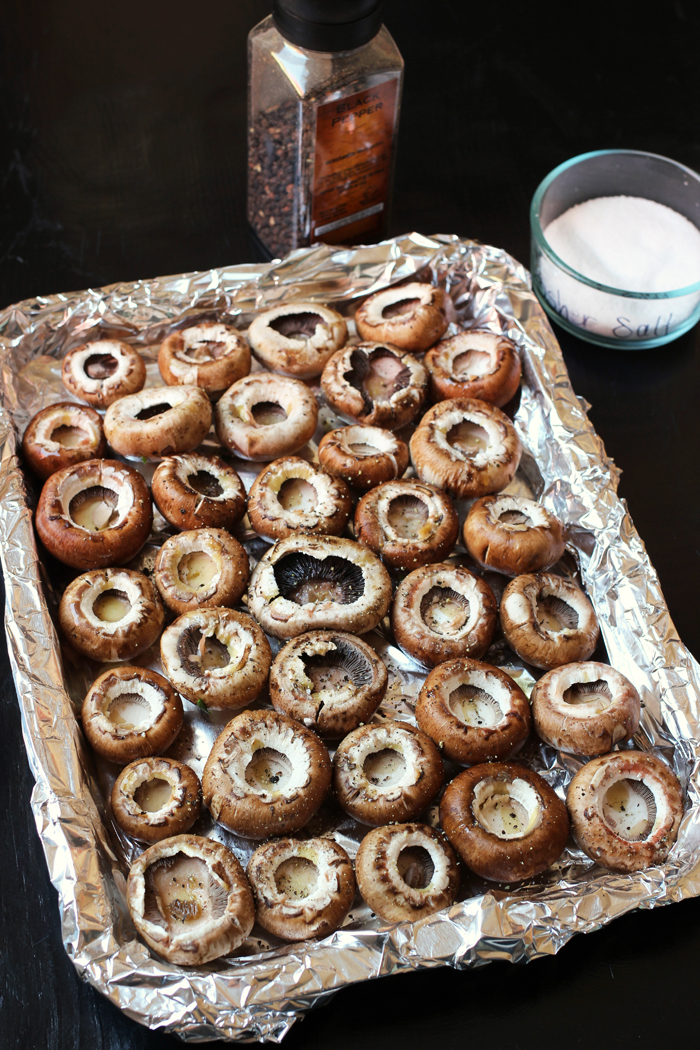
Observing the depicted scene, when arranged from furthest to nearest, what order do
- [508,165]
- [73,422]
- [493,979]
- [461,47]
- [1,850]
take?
1. [461,47]
2. [508,165]
3. [73,422]
4. [1,850]
5. [493,979]

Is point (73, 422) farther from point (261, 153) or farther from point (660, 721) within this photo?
point (660, 721)

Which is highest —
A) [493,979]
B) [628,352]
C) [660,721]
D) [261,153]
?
[261,153]

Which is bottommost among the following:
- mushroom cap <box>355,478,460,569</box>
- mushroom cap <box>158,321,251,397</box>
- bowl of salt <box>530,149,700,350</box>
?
mushroom cap <box>355,478,460,569</box>

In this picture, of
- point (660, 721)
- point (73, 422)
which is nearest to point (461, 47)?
point (73, 422)

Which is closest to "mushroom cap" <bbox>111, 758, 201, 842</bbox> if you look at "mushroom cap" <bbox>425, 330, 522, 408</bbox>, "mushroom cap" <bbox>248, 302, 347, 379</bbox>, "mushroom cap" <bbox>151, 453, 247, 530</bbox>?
"mushroom cap" <bbox>151, 453, 247, 530</bbox>

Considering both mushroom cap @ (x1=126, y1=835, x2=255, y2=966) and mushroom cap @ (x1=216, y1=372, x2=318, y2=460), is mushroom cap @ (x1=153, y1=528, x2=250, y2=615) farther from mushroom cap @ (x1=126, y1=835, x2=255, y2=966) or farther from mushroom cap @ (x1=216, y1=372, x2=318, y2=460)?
mushroom cap @ (x1=126, y1=835, x2=255, y2=966)

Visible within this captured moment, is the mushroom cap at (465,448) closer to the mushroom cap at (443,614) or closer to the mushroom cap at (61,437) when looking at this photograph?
the mushroom cap at (443,614)

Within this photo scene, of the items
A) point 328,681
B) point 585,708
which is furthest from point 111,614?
point 585,708

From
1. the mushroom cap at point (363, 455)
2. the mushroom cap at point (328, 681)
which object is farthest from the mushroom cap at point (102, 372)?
the mushroom cap at point (328, 681)
